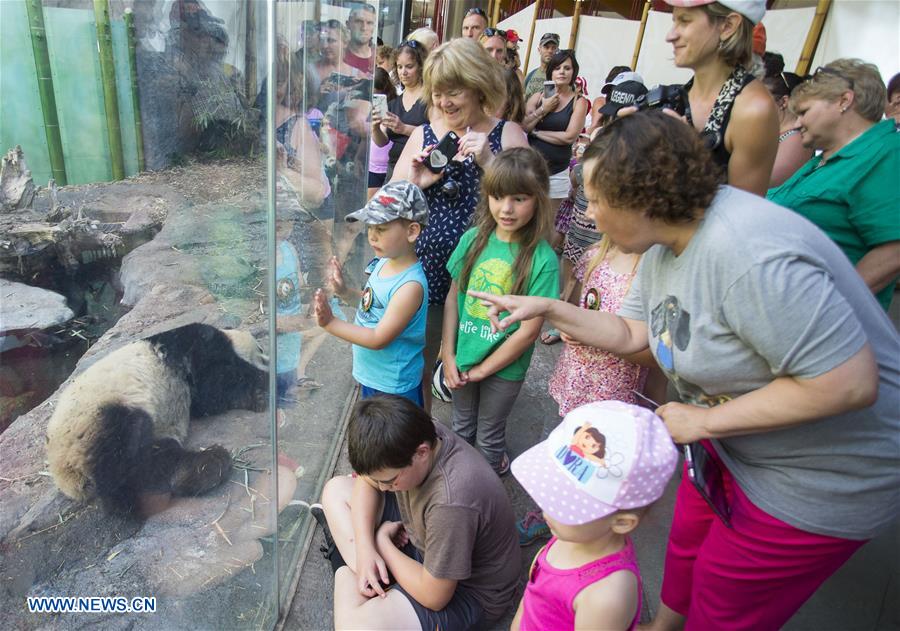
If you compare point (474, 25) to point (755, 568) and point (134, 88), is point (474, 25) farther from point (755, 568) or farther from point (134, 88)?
point (755, 568)

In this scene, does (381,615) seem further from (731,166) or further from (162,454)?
(731,166)

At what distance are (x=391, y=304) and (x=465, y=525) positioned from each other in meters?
0.84

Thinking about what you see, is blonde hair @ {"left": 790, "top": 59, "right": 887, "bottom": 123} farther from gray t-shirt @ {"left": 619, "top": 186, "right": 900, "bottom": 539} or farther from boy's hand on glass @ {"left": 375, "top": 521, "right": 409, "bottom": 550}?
boy's hand on glass @ {"left": 375, "top": 521, "right": 409, "bottom": 550}

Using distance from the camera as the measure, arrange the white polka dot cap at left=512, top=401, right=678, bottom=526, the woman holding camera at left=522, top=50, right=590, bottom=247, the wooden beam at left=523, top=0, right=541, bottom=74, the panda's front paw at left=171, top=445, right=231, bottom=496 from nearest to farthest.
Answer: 1. the white polka dot cap at left=512, top=401, right=678, bottom=526
2. the panda's front paw at left=171, top=445, right=231, bottom=496
3. the woman holding camera at left=522, top=50, right=590, bottom=247
4. the wooden beam at left=523, top=0, right=541, bottom=74

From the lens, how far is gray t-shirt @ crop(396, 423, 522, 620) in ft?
4.75

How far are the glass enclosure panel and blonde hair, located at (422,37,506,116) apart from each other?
0.50 metres

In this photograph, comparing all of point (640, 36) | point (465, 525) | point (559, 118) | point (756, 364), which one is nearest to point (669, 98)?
point (756, 364)

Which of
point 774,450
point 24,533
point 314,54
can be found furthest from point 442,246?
point 24,533

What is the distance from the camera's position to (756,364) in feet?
3.32

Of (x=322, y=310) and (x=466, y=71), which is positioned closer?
(x=322, y=310)

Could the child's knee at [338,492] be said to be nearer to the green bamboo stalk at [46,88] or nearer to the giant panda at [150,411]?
the giant panda at [150,411]

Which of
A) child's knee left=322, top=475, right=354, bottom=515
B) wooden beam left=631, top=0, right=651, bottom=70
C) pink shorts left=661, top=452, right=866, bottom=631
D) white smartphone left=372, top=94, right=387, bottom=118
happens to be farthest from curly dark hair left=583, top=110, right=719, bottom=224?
wooden beam left=631, top=0, right=651, bottom=70

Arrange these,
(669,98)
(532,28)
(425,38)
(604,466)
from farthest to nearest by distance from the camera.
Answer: (532,28) → (425,38) → (669,98) → (604,466)

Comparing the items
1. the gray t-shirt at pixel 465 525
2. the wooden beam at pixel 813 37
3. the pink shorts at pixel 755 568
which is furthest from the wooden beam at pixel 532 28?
the pink shorts at pixel 755 568
